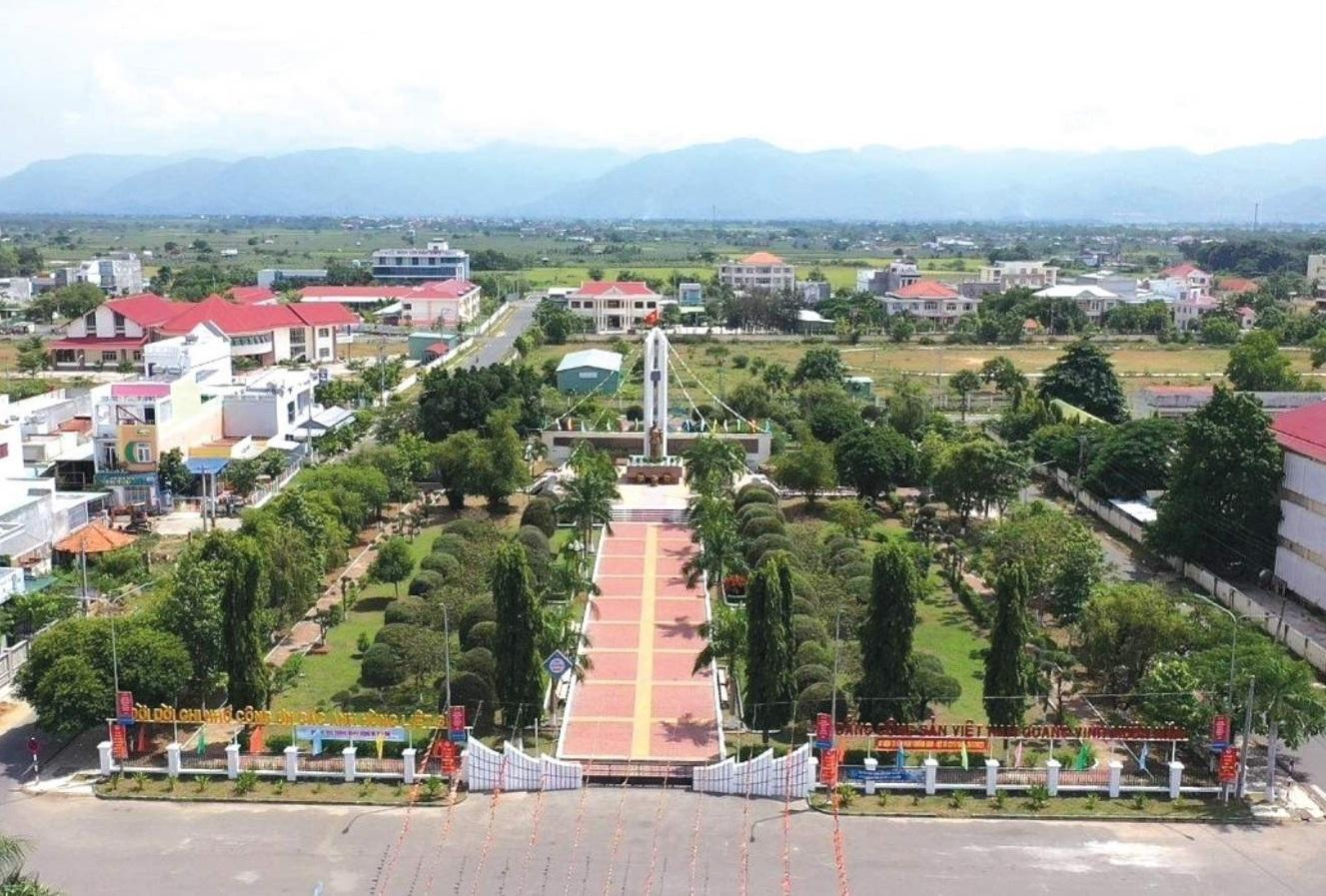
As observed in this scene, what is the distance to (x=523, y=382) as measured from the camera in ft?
208

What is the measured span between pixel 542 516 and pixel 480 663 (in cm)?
1410

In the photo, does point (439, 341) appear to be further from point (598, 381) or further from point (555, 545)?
point (555, 545)

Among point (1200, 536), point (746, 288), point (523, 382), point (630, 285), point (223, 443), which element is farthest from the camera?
point (746, 288)

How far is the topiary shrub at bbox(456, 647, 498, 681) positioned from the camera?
28.5 meters

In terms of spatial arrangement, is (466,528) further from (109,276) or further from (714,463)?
(109,276)

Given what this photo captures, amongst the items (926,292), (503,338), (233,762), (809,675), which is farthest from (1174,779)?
(926,292)

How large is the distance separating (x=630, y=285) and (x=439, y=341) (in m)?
25.2

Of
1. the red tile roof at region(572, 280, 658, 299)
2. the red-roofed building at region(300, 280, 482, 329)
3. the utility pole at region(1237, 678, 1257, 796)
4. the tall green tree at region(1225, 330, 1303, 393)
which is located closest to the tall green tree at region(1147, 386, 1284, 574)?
the utility pole at region(1237, 678, 1257, 796)

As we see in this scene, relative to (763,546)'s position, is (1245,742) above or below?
below

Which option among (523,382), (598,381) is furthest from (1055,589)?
(598,381)

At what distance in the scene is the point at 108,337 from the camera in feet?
266

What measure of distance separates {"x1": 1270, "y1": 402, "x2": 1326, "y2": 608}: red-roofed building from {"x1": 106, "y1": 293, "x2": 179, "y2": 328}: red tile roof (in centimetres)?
6847

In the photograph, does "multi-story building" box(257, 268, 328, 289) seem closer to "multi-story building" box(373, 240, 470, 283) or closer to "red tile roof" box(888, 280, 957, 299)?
"multi-story building" box(373, 240, 470, 283)

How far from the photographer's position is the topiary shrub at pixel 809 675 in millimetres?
28172
